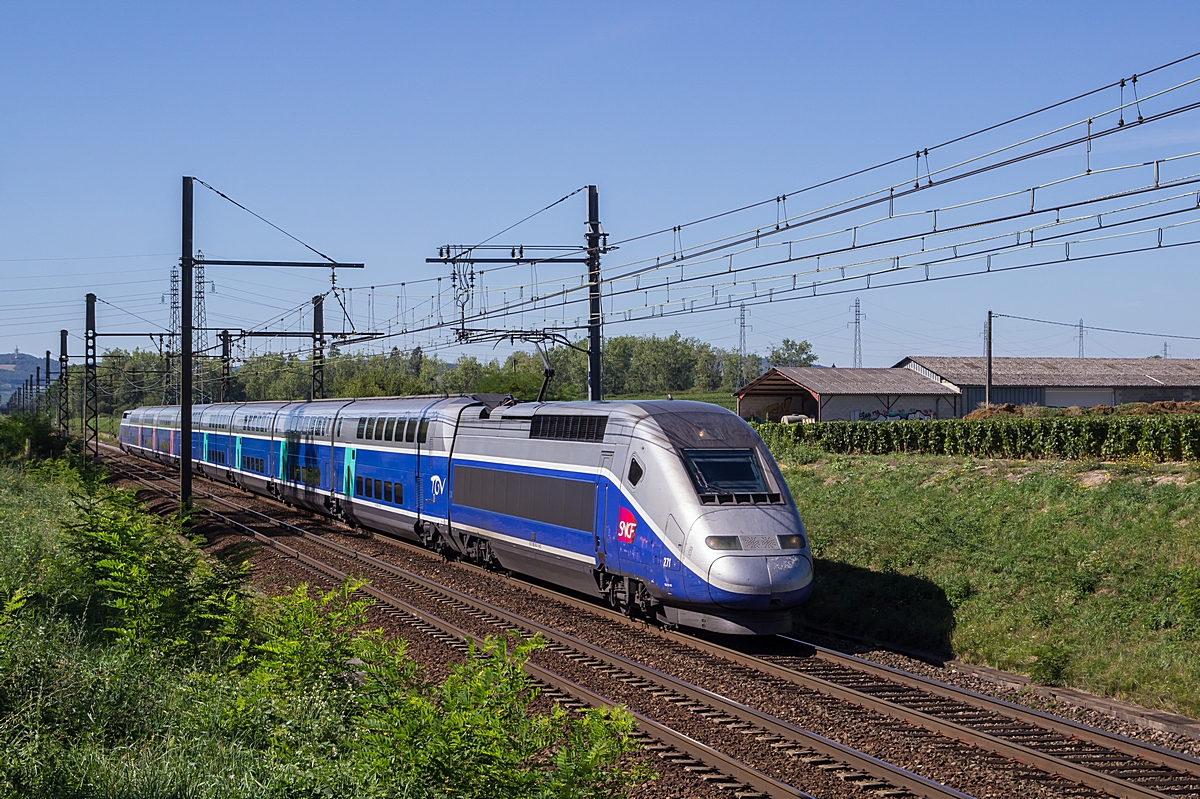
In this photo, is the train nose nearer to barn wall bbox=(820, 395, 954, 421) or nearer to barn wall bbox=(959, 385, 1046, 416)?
barn wall bbox=(820, 395, 954, 421)

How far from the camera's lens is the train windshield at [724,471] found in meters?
15.5

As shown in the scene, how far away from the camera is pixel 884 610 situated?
59.1 ft

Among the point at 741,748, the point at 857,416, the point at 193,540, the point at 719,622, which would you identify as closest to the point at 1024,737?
the point at 741,748

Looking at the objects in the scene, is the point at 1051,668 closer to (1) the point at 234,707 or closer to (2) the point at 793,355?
(1) the point at 234,707

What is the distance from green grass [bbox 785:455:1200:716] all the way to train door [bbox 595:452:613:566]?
4.36 metres

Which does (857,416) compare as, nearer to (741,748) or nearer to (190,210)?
(190,210)

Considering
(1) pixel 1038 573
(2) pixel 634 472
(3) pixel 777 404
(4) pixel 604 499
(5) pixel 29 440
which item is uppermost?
(3) pixel 777 404

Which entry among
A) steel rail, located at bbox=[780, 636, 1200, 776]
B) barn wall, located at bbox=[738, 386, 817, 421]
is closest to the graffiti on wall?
barn wall, located at bbox=[738, 386, 817, 421]

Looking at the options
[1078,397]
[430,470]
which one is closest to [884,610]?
[430,470]

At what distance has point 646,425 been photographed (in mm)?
16500

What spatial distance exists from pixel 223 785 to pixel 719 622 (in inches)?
352

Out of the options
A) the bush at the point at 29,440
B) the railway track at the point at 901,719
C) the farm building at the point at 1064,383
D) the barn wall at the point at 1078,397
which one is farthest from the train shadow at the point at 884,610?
the bush at the point at 29,440

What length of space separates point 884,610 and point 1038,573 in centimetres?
269

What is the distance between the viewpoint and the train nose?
14.4m
